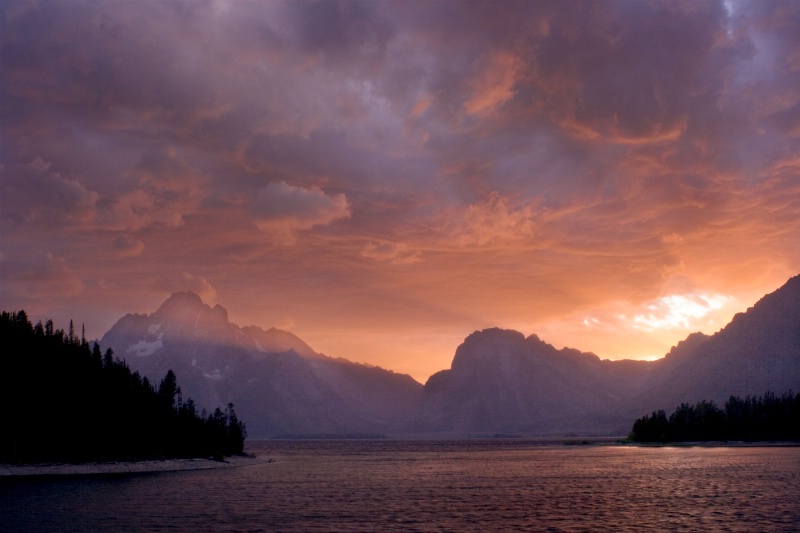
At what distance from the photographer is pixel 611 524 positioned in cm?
7169

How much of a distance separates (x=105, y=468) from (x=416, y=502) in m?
95.7

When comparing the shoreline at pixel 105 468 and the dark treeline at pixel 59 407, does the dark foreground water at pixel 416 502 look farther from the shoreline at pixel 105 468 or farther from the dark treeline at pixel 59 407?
the dark treeline at pixel 59 407

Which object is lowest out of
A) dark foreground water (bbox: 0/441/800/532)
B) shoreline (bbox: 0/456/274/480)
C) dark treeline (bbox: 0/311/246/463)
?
dark foreground water (bbox: 0/441/800/532)

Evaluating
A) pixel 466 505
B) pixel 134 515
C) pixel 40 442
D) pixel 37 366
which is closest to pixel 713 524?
pixel 466 505

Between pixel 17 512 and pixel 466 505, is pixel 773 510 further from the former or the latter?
pixel 17 512

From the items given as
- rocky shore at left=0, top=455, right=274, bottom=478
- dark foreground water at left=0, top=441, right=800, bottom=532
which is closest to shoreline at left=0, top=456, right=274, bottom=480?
rocky shore at left=0, top=455, right=274, bottom=478

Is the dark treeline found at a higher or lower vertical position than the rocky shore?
higher

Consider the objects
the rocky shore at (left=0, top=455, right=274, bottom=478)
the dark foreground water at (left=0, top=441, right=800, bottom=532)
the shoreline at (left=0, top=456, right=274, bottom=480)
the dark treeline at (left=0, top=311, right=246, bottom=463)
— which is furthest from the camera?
the dark treeline at (left=0, top=311, right=246, bottom=463)

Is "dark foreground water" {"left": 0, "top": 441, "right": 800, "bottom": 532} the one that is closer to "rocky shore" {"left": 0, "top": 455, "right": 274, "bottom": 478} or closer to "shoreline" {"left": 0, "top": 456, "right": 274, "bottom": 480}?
"shoreline" {"left": 0, "top": 456, "right": 274, "bottom": 480}

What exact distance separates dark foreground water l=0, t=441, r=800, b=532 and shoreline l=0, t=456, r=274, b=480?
1352 centimetres

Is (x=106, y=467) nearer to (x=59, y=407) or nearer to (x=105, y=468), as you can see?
(x=105, y=468)

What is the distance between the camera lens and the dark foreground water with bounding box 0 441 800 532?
71.6 m

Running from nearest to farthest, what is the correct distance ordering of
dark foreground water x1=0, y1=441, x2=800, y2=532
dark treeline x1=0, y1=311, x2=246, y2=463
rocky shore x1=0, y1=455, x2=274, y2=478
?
dark foreground water x1=0, y1=441, x2=800, y2=532
rocky shore x1=0, y1=455, x2=274, y2=478
dark treeline x1=0, y1=311, x2=246, y2=463

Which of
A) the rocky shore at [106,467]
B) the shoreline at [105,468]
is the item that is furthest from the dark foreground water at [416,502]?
the rocky shore at [106,467]
